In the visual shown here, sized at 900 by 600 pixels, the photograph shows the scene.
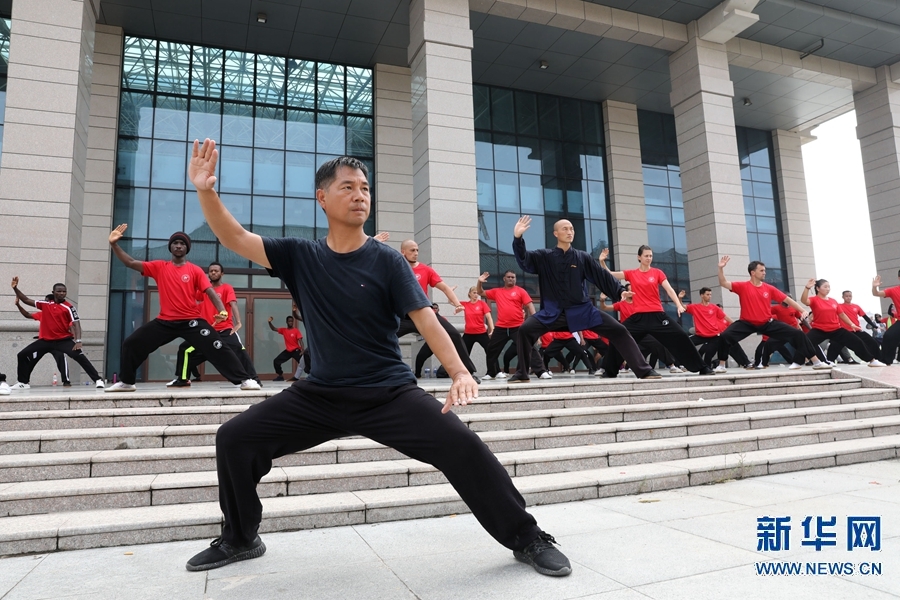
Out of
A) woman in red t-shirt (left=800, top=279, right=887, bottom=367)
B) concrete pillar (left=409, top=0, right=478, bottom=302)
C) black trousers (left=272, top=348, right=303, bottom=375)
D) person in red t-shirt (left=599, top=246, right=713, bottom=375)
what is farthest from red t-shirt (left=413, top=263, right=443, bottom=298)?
woman in red t-shirt (left=800, top=279, right=887, bottom=367)

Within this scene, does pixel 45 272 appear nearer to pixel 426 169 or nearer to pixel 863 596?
pixel 426 169

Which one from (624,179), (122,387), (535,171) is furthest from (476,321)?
(624,179)

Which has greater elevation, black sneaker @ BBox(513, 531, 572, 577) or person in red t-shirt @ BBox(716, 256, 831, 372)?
person in red t-shirt @ BBox(716, 256, 831, 372)

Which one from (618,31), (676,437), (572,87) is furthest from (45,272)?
(572,87)

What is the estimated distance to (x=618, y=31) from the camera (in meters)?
15.6

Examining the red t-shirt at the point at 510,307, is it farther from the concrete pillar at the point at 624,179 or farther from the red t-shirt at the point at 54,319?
the concrete pillar at the point at 624,179

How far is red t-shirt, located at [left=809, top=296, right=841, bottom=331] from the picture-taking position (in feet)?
36.9

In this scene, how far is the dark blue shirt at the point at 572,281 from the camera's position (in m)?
7.98

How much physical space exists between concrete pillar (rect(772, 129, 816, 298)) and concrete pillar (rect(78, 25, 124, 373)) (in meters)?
22.1

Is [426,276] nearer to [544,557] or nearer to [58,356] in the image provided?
[58,356]

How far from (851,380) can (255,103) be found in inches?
604

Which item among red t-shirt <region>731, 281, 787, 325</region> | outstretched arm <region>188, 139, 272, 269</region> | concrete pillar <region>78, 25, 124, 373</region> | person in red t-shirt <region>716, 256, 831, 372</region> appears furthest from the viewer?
concrete pillar <region>78, 25, 124, 373</region>

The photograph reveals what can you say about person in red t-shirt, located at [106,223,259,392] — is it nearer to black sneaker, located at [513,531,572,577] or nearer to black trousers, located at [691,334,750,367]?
black sneaker, located at [513,531,572,577]

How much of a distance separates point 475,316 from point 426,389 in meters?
4.54
